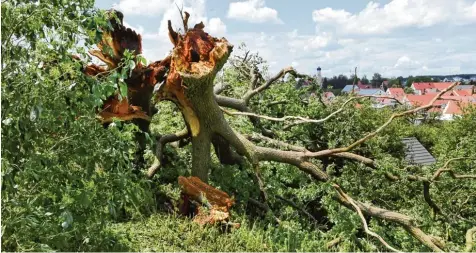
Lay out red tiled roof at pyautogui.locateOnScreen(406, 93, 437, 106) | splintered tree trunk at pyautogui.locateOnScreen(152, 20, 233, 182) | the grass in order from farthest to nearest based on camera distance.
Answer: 1. red tiled roof at pyautogui.locateOnScreen(406, 93, 437, 106)
2. splintered tree trunk at pyautogui.locateOnScreen(152, 20, 233, 182)
3. the grass

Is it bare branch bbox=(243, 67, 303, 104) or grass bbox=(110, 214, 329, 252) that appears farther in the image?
bare branch bbox=(243, 67, 303, 104)

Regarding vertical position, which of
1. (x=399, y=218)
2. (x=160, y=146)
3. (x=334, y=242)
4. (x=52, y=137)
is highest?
(x=52, y=137)

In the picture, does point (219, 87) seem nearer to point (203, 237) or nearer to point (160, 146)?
point (160, 146)

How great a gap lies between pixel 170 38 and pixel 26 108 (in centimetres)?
303

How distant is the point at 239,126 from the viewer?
21.7 feet

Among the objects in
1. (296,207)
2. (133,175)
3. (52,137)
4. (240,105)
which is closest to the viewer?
(52,137)

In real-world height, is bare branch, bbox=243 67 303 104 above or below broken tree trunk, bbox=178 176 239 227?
above

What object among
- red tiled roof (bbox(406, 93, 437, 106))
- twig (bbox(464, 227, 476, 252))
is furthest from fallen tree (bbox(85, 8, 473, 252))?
red tiled roof (bbox(406, 93, 437, 106))

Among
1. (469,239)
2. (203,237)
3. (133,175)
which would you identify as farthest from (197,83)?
(469,239)

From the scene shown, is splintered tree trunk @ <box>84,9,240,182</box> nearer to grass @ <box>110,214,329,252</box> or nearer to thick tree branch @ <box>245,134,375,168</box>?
thick tree branch @ <box>245,134,375,168</box>

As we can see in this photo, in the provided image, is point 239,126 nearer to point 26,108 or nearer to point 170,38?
point 170,38

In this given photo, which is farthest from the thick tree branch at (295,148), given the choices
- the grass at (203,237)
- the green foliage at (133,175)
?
the grass at (203,237)

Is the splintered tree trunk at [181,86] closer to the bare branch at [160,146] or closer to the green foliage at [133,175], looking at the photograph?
the bare branch at [160,146]

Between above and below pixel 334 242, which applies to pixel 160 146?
above
